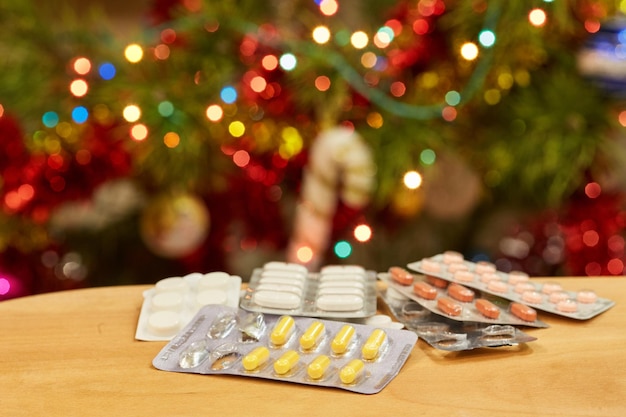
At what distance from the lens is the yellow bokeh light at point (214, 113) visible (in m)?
1.15

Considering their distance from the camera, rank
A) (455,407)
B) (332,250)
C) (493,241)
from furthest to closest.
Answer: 1. (493,241)
2. (332,250)
3. (455,407)

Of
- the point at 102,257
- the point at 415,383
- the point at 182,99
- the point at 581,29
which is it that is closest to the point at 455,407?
the point at 415,383

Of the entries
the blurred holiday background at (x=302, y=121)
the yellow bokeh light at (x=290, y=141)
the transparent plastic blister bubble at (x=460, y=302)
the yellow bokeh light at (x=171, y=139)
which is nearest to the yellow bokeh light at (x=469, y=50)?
the blurred holiday background at (x=302, y=121)

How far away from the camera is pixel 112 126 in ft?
3.76

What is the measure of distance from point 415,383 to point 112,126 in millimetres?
787

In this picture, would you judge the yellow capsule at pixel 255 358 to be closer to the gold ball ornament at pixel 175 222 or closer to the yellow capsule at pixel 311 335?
the yellow capsule at pixel 311 335

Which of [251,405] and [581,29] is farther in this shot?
[581,29]

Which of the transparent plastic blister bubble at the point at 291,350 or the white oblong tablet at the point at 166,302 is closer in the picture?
the transparent plastic blister bubble at the point at 291,350

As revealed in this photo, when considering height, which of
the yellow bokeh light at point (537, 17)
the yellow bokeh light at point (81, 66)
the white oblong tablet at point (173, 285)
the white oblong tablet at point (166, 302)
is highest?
the yellow bokeh light at point (537, 17)

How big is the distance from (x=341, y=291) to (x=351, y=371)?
A: 0.13 metres

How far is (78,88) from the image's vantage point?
3.70 feet

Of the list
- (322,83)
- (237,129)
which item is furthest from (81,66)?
(322,83)

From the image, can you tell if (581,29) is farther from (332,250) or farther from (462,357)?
(462,357)

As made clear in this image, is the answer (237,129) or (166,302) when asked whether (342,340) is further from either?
(237,129)
